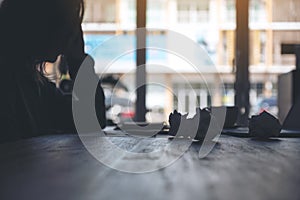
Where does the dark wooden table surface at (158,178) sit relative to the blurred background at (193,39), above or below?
below

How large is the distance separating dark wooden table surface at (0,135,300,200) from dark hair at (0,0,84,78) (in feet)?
1.51

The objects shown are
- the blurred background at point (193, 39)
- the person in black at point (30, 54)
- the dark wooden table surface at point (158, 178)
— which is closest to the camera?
the dark wooden table surface at point (158, 178)

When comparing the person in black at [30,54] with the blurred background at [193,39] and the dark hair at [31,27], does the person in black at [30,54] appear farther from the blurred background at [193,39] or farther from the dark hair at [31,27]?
the blurred background at [193,39]

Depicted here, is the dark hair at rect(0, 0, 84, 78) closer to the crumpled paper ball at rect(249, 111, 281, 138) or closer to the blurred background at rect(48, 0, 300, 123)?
the crumpled paper ball at rect(249, 111, 281, 138)

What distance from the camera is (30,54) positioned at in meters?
1.30

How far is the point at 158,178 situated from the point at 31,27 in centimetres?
85

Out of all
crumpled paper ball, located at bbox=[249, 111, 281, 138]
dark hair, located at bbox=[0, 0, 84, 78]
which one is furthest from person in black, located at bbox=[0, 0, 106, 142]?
crumpled paper ball, located at bbox=[249, 111, 281, 138]

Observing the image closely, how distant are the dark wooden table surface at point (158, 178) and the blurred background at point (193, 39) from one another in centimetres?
202

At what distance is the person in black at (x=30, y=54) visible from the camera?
1.21 metres

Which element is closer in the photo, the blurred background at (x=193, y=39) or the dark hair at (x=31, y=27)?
the dark hair at (x=31, y=27)

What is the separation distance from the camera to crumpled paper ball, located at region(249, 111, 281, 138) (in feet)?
4.16

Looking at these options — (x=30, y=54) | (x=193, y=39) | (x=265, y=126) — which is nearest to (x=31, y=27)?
(x=30, y=54)

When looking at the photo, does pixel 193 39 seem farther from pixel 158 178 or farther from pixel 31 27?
pixel 158 178

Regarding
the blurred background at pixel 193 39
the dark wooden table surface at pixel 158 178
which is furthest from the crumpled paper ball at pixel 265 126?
the blurred background at pixel 193 39
